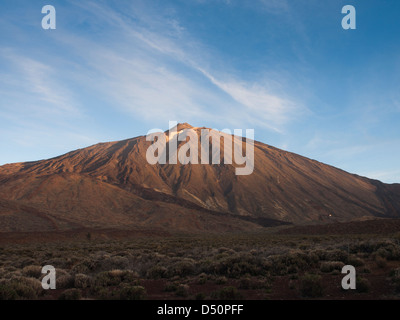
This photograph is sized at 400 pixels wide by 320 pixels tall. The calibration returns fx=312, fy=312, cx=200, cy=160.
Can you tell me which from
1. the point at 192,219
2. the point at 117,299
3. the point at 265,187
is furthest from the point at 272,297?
the point at 265,187

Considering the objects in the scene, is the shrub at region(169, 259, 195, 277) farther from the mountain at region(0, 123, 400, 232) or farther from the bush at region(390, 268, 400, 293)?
the mountain at region(0, 123, 400, 232)

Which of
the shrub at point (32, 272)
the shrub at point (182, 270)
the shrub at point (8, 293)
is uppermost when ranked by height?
the shrub at point (8, 293)

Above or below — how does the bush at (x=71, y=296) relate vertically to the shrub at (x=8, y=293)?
below

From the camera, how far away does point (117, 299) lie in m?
8.70

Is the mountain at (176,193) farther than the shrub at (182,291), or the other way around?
the mountain at (176,193)

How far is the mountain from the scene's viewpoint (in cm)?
7775

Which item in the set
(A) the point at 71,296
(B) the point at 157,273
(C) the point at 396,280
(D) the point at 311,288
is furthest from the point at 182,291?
(C) the point at 396,280

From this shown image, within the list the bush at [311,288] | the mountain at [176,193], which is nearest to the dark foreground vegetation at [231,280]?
the bush at [311,288]

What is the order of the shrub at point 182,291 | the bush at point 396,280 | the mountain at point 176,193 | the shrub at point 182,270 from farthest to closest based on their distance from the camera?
the mountain at point 176,193 < the shrub at point 182,270 < the shrub at point 182,291 < the bush at point 396,280

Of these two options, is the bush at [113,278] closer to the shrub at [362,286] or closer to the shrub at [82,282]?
the shrub at [82,282]

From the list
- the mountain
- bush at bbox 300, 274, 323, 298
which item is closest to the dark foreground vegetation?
bush at bbox 300, 274, 323, 298

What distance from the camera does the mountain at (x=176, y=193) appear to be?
77750mm

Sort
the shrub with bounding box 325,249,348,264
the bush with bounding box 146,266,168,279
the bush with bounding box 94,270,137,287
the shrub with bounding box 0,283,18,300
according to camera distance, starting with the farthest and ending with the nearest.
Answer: the shrub with bounding box 325,249,348,264
the bush with bounding box 146,266,168,279
the bush with bounding box 94,270,137,287
the shrub with bounding box 0,283,18,300

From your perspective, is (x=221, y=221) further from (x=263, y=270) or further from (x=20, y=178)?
(x=263, y=270)
